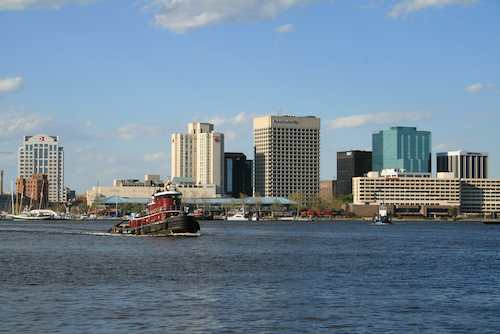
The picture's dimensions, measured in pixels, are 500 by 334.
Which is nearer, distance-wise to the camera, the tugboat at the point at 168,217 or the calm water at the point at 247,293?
the calm water at the point at 247,293

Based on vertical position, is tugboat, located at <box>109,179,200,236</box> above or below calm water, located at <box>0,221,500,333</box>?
above

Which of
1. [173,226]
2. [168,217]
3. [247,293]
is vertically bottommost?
[247,293]

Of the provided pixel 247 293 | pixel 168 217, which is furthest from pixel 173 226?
pixel 247 293

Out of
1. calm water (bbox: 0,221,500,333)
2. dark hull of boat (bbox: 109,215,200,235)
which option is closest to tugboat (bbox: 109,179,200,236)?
dark hull of boat (bbox: 109,215,200,235)

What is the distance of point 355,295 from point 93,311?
64.1 feet

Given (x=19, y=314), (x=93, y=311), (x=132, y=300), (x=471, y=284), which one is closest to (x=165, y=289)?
(x=132, y=300)

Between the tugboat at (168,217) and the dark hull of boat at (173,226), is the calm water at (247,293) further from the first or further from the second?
the tugboat at (168,217)

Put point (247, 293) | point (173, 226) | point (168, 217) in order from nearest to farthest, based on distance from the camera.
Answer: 1. point (247, 293)
2. point (168, 217)
3. point (173, 226)

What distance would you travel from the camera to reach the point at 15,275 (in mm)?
57531

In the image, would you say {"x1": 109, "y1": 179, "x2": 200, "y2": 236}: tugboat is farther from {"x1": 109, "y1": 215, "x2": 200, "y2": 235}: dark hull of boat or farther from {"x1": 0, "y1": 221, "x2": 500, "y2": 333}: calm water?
{"x1": 0, "y1": 221, "x2": 500, "y2": 333}: calm water

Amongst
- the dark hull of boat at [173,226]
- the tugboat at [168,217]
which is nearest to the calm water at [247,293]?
the dark hull of boat at [173,226]

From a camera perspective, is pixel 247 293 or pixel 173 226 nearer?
pixel 247 293

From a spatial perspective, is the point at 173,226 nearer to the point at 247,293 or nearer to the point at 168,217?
the point at 168,217

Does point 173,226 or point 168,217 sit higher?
point 168,217
